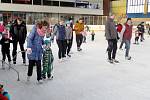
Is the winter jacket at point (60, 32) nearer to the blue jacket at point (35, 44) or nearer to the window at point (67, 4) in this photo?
the blue jacket at point (35, 44)

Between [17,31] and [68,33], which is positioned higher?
[17,31]

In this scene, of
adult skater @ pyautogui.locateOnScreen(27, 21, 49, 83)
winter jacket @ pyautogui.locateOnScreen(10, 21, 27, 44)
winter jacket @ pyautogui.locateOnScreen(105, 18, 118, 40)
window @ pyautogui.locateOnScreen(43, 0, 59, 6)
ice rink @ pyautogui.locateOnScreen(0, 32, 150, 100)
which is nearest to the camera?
ice rink @ pyautogui.locateOnScreen(0, 32, 150, 100)

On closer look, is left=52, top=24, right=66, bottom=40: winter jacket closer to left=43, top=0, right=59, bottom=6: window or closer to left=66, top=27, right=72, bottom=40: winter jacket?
left=66, top=27, right=72, bottom=40: winter jacket

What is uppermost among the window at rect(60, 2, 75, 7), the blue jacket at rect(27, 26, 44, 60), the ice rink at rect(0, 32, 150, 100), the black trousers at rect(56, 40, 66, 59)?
the window at rect(60, 2, 75, 7)

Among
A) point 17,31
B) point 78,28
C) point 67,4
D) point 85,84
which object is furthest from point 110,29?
point 67,4

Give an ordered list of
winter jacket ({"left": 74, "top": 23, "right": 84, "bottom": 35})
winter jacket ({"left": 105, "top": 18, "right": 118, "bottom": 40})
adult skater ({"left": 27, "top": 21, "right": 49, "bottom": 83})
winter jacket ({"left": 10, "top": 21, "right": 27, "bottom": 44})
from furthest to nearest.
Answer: winter jacket ({"left": 74, "top": 23, "right": 84, "bottom": 35})
winter jacket ({"left": 105, "top": 18, "right": 118, "bottom": 40})
winter jacket ({"left": 10, "top": 21, "right": 27, "bottom": 44})
adult skater ({"left": 27, "top": 21, "right": 49, "bottom": 83})

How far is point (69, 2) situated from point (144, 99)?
178ft

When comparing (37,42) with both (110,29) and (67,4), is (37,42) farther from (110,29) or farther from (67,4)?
(67,4)

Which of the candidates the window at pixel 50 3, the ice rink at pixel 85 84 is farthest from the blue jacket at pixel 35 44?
the window at pixel 50 3

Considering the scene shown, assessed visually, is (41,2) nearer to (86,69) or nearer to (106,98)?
(86,69)

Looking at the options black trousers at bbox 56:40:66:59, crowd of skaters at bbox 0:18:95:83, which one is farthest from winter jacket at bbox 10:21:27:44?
black trousers at bbox 56:40:66:59

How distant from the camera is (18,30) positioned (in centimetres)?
944

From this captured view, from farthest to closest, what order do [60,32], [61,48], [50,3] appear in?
[50,3], [61,48], [60,32]

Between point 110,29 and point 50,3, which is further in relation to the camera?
point 50,3
